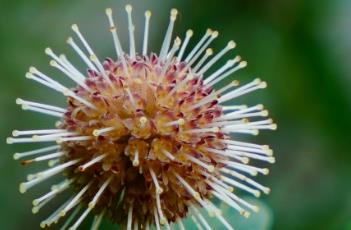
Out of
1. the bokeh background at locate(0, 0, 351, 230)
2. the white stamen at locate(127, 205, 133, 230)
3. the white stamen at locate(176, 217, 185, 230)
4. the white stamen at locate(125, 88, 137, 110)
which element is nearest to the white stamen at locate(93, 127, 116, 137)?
the white stamen at locate(125, 88, 137, 110)

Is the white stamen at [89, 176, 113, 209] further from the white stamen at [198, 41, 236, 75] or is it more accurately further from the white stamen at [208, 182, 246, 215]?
the white stamen at [198, 41, 236, 75]

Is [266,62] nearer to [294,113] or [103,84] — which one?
[294,113]

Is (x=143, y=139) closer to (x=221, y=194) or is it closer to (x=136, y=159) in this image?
(x=136, y=159)

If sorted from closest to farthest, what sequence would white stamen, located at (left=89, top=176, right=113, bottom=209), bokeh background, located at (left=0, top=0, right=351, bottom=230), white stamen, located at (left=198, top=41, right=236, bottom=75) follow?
white stamen, located at (left=89, top=176, right=113, bottom=209) < white stamen, located at (left=198, top=41, right=236, bottom=75) < bokeh background, located at (left=0, top=0, right=351, bottom=230)

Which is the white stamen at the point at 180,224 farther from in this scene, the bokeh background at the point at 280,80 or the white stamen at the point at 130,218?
the bokeh background at the point at 280,80

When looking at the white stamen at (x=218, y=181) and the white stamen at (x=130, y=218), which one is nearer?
the white stamen at (x=130, y=218)

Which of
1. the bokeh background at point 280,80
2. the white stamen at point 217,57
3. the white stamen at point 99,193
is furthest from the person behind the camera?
the bokeh background at point 280,80

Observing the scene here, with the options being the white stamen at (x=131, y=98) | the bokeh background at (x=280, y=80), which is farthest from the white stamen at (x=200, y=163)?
the bokeh background at (x=280, y=80)
